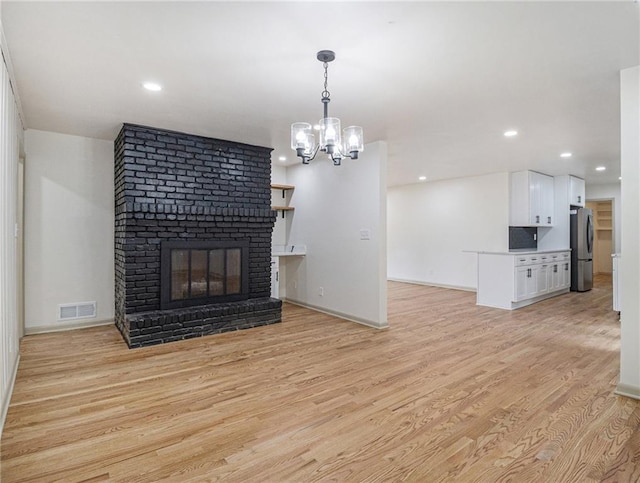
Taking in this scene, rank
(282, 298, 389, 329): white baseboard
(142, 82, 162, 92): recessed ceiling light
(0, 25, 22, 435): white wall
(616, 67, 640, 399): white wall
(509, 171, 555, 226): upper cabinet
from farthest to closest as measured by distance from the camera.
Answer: (509, 171, 555, 226): upper cabinet
(282, 298, 389, 329): white baseboard
(142, 82, 162, 92): recessed ceiling light
(616, 67, 640, 399): white wall
(0, 25, 22, 435): white wall

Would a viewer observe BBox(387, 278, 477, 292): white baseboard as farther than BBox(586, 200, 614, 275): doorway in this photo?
No

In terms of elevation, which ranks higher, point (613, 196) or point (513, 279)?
point (613, 196)

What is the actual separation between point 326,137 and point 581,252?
300 inches

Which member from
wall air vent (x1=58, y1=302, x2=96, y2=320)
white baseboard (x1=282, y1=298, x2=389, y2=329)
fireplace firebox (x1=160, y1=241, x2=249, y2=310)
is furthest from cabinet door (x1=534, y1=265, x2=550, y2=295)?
wall air vent (x1=58, y1=302, x2=96, y2=320)

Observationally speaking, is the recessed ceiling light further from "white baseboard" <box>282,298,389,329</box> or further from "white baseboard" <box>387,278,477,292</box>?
"white baseboard" <box>387,278,477,292</box>

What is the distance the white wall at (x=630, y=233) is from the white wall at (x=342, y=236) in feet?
8.26

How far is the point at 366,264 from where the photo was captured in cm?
498

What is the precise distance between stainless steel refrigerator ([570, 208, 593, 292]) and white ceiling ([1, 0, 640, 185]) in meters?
4.06

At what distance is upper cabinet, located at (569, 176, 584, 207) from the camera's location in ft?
25.4

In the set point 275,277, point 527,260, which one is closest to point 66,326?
point 275,277

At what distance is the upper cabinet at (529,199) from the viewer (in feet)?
23.1

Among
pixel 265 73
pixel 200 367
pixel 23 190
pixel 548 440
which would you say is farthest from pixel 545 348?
pixel 23 190

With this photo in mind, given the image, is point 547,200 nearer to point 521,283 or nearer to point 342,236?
point 521,283

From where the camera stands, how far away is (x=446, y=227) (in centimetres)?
832
